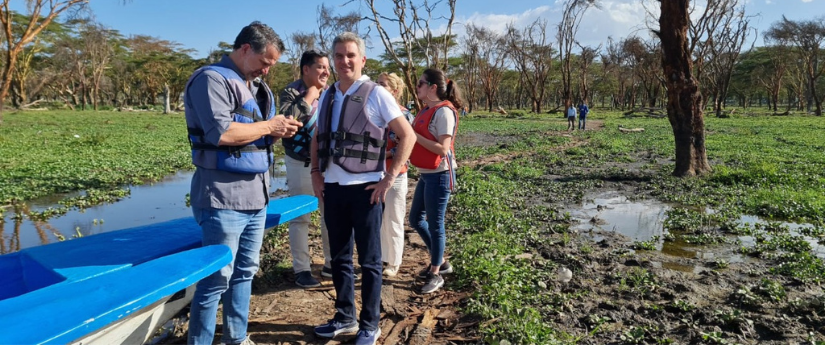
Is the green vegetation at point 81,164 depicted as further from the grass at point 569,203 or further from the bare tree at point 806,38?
the bare tree at point 806,38

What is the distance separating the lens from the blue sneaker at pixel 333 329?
318 cm

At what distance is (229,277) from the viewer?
265 cm

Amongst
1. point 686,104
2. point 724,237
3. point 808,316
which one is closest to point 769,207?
point 724,237

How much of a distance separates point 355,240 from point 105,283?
1.33 meters

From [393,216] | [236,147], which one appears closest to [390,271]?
[393,216]

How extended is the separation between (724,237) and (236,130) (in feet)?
18.5

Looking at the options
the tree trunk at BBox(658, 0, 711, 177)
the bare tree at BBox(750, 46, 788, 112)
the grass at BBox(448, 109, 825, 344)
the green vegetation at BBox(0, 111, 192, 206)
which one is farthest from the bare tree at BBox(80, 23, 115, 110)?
the bare tree at BBox(750, 46, 788, 112)

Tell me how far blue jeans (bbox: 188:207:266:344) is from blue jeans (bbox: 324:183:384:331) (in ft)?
1.42

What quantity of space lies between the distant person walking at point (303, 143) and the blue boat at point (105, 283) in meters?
0.42

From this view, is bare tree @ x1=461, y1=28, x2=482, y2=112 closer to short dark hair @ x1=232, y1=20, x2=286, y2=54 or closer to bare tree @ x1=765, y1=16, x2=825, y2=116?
bare tree @ x1=765, y1=16, x2=825, y2=116

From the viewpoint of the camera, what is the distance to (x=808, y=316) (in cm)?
346

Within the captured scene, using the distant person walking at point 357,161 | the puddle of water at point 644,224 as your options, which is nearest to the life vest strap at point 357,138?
the distant person walking at point 357,161

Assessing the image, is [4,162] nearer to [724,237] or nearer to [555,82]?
[724,237]

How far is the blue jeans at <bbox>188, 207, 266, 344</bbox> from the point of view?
8.44ft
